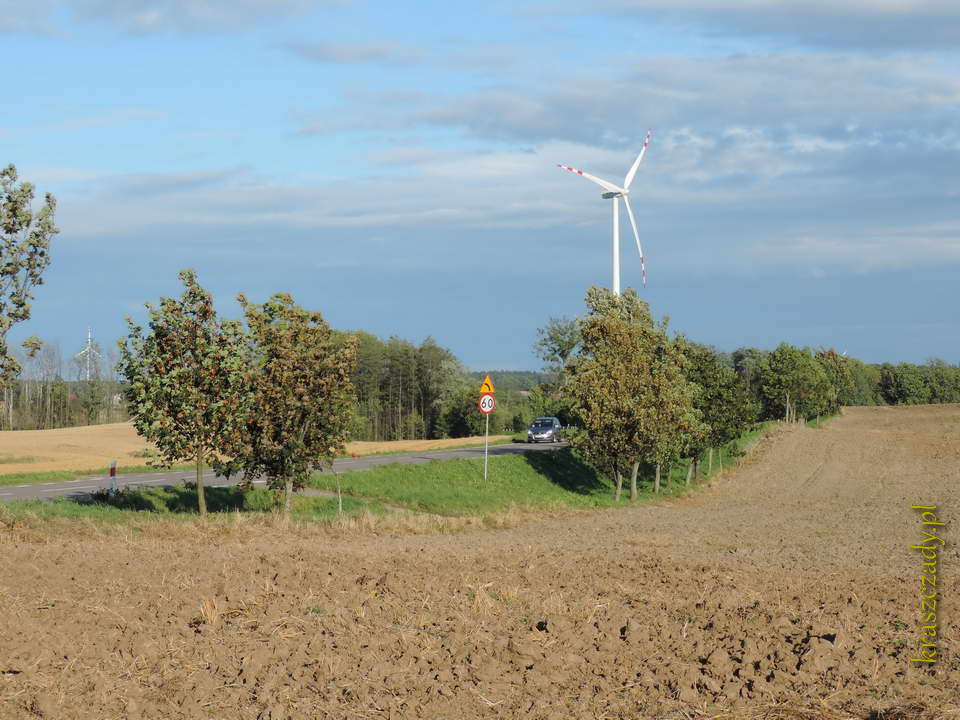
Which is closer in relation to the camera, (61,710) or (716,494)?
(61,710)

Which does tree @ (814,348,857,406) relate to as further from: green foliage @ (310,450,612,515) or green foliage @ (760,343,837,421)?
green foliage @ (310,450,612,515)

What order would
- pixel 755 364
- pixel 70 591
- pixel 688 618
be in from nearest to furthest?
pixel 688 618 < pixel 70 591 < pixel 755 364

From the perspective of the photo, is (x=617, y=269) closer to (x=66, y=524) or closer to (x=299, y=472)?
(x=299, y=472)

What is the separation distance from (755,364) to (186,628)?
14088 centimetres

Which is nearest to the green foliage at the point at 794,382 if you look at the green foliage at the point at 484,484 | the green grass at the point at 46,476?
the green foliage at the point at 484,484

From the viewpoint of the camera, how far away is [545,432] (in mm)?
66938

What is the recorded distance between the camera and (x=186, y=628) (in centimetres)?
1135

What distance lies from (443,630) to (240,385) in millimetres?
16488

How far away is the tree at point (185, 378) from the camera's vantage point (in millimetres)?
26141

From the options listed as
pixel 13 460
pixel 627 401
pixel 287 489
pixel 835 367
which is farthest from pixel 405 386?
pixel 287 489

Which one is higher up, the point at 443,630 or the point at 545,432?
the point at 545,432

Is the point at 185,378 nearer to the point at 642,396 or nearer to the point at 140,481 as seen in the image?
the point at 140,481

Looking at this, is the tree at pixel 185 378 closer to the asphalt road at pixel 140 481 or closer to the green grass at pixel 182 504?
the green grass at pixel 182 504

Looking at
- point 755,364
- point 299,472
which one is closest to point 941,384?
point 755,364
